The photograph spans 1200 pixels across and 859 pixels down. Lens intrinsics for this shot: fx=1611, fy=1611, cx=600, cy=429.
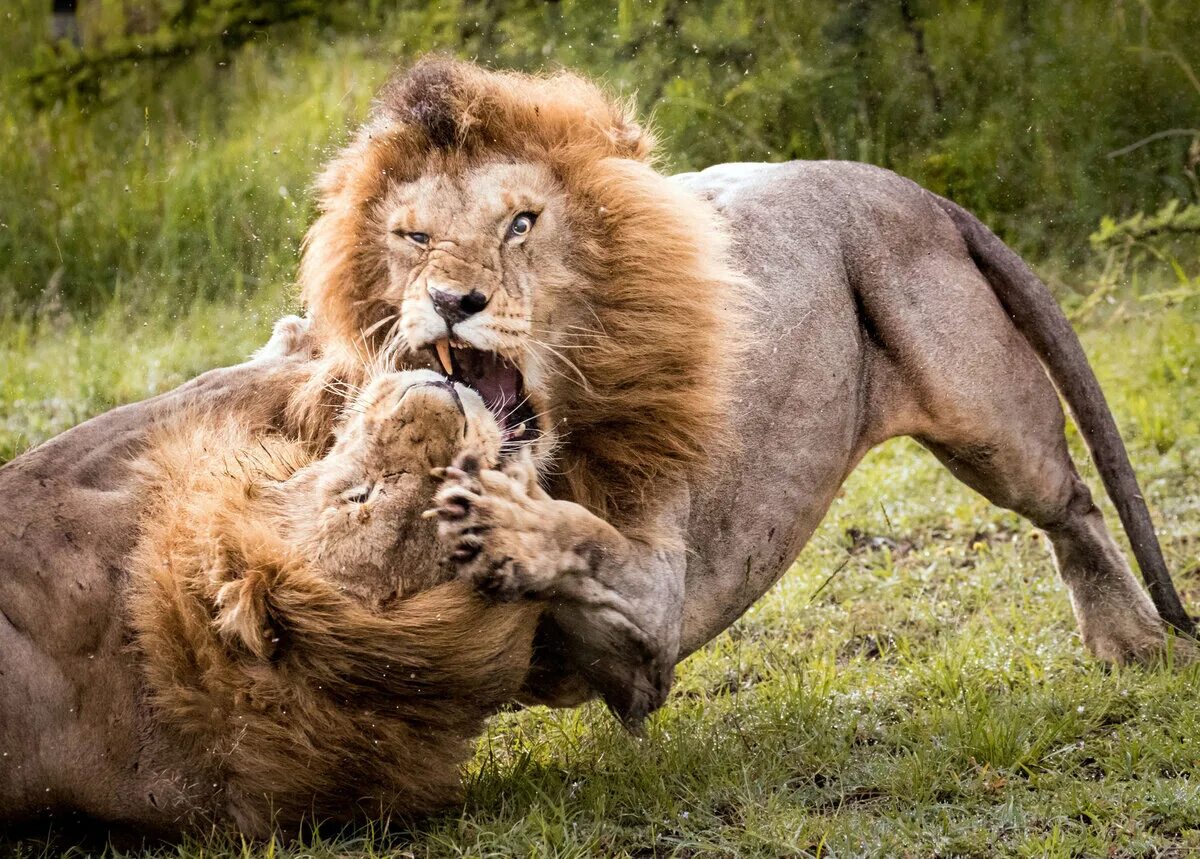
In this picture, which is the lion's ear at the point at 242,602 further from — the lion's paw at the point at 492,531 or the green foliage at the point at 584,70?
the green foliage at the point at 584,70

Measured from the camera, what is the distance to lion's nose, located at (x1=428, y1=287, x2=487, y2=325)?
252 centimetres

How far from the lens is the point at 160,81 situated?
6504 millimetres

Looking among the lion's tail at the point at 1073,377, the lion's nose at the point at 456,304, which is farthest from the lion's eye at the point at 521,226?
the lion's tail at the point at 1073,377

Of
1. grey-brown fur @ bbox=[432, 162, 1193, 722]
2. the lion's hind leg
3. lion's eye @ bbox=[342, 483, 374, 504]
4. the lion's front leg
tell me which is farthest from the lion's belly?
lion's eye @ bbox=[342, 483, 374, 504]

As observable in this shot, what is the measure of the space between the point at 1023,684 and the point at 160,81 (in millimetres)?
4451

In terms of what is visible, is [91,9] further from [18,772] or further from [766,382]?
[18,772]

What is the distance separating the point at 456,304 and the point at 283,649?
596 mm

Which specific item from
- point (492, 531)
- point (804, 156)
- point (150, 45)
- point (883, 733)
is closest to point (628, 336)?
point (492, 531)

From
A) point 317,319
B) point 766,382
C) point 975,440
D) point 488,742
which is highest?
point 317,319

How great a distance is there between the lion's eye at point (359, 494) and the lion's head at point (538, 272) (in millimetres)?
239

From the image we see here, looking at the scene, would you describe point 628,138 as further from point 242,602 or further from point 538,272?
point 242,602

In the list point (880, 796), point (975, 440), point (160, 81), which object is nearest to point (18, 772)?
point (880, 796)

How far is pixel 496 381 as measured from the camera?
8.86ft

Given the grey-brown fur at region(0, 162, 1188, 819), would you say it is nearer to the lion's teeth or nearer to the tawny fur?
the tawny fur
